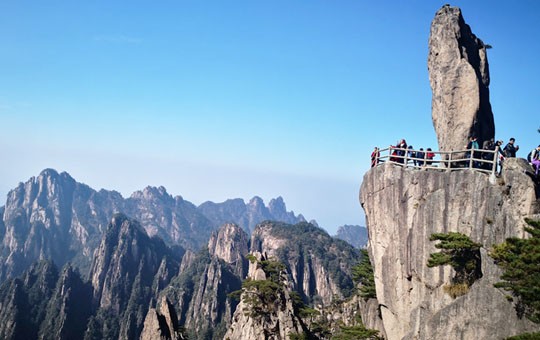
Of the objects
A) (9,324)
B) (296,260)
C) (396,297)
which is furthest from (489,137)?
(296,260)

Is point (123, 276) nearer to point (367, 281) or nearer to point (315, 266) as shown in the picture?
point (315, 266)

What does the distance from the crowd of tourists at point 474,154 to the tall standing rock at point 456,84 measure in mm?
1753

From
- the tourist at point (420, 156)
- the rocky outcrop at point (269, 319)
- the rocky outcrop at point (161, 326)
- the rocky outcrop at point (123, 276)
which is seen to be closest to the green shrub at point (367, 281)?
the rocky outcrop at point (269, 319)

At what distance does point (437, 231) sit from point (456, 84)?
1083 centimetres

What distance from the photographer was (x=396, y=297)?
91.2 feet

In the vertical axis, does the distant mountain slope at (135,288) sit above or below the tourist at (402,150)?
below

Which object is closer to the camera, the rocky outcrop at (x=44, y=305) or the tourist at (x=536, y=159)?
the tourist at (x=536, y=159)

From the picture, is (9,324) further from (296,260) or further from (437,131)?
(437,131)

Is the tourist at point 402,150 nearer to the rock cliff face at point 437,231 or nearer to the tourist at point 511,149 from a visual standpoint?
the rock cliff face at point 437,231

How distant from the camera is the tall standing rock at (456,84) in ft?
94.2

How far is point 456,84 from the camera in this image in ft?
96.5

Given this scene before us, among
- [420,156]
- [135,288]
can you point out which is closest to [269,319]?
[420,156]

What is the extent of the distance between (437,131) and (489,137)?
3669 mm

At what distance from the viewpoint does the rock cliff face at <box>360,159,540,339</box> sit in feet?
66.6
